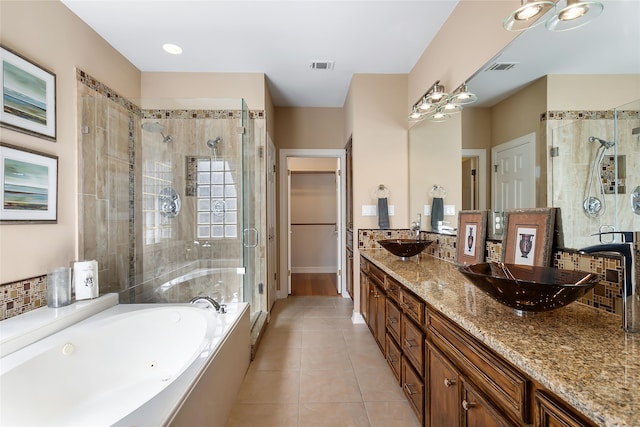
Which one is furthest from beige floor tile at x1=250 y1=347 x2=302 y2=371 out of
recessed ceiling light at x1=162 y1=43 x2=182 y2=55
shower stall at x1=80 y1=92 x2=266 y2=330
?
recessed ceiling light at x1=162 y1=43 x2=182 y2=55

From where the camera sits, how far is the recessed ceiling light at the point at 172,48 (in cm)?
253

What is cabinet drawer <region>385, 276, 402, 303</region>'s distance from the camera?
5.93 ft

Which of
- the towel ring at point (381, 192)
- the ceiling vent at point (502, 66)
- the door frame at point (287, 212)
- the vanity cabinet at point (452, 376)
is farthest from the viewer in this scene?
the door frame at point (287, 212)

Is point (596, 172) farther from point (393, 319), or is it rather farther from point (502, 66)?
point (393, 319)

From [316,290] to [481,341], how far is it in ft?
11.8

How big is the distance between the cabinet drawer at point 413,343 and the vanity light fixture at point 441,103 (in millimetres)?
1506

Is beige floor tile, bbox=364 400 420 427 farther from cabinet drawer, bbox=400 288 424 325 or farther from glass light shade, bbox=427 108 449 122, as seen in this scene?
glass light shade, bbox=427 108 449 122

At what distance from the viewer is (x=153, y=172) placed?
2.69 meters

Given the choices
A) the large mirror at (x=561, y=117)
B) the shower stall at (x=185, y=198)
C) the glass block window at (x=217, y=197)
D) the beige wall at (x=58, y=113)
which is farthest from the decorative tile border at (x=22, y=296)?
the large mirror at (x=561, y=117)

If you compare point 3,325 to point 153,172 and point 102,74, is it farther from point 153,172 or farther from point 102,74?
point 102,74

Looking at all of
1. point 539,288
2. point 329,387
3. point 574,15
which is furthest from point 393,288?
point 574,15

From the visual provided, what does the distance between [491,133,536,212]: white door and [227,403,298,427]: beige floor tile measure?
1.78 m

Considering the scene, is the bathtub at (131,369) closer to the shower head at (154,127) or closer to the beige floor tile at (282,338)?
the beige floor tile at (282,338)

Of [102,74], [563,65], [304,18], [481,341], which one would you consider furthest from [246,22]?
[481,341]
